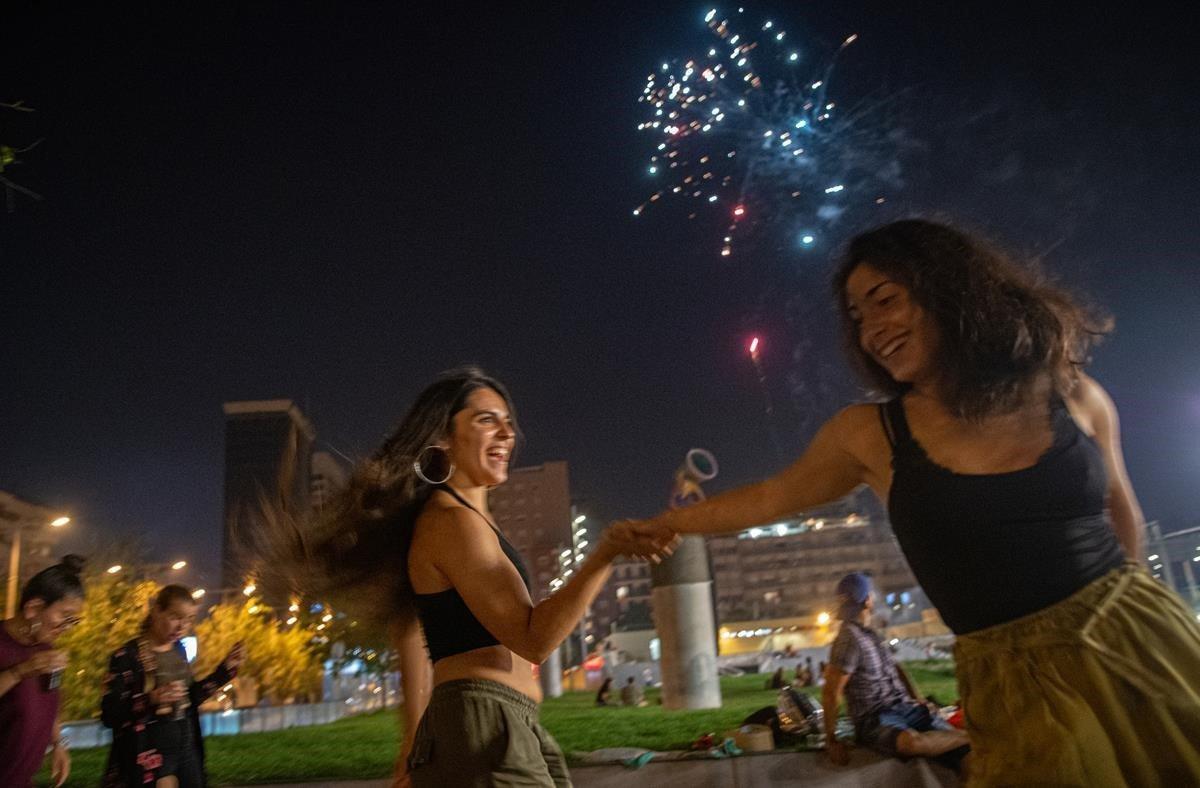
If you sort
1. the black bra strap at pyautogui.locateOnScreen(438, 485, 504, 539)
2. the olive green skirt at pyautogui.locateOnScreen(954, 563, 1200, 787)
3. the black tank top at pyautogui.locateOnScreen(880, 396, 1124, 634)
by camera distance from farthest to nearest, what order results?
1. the black bra strap at pyautogui.locateOnScreen(438, 485, 504, 539)
2. the black tank top at pyautogui.locateOnScreen(880, 396, 1124, 634)
3. the olive green skirt at pyautogui.locateOnScreen(954, 563, 1200, 787)

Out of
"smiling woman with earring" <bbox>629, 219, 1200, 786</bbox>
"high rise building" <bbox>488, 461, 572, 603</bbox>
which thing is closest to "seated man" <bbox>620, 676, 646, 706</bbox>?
"smiling woman with earring" <bbox>629, 219, 1200, 786</bbox>

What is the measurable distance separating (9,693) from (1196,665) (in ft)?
20.2

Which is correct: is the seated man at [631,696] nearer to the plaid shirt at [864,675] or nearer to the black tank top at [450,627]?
the plaid shirt at [864,675]

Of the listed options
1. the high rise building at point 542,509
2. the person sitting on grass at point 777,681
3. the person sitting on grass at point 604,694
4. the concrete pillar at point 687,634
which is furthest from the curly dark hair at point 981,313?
the high rise building at point 542,509

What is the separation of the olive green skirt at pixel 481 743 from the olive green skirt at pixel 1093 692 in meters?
1.34

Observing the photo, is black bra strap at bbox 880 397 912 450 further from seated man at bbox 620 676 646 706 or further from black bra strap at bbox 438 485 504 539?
seated man at bbox 620 676 646 706

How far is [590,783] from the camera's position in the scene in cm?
701

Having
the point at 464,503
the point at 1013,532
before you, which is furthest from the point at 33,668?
the point at 1013,532

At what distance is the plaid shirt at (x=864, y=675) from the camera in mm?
6652

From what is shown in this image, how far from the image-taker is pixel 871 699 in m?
6.64

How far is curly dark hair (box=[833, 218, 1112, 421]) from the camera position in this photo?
2025 millimetres

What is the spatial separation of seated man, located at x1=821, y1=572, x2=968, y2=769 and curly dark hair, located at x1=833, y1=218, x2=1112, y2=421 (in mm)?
4814

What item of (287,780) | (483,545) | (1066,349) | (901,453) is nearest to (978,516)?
(901,453)

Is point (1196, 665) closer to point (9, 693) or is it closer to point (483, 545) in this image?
point (483, 545)
